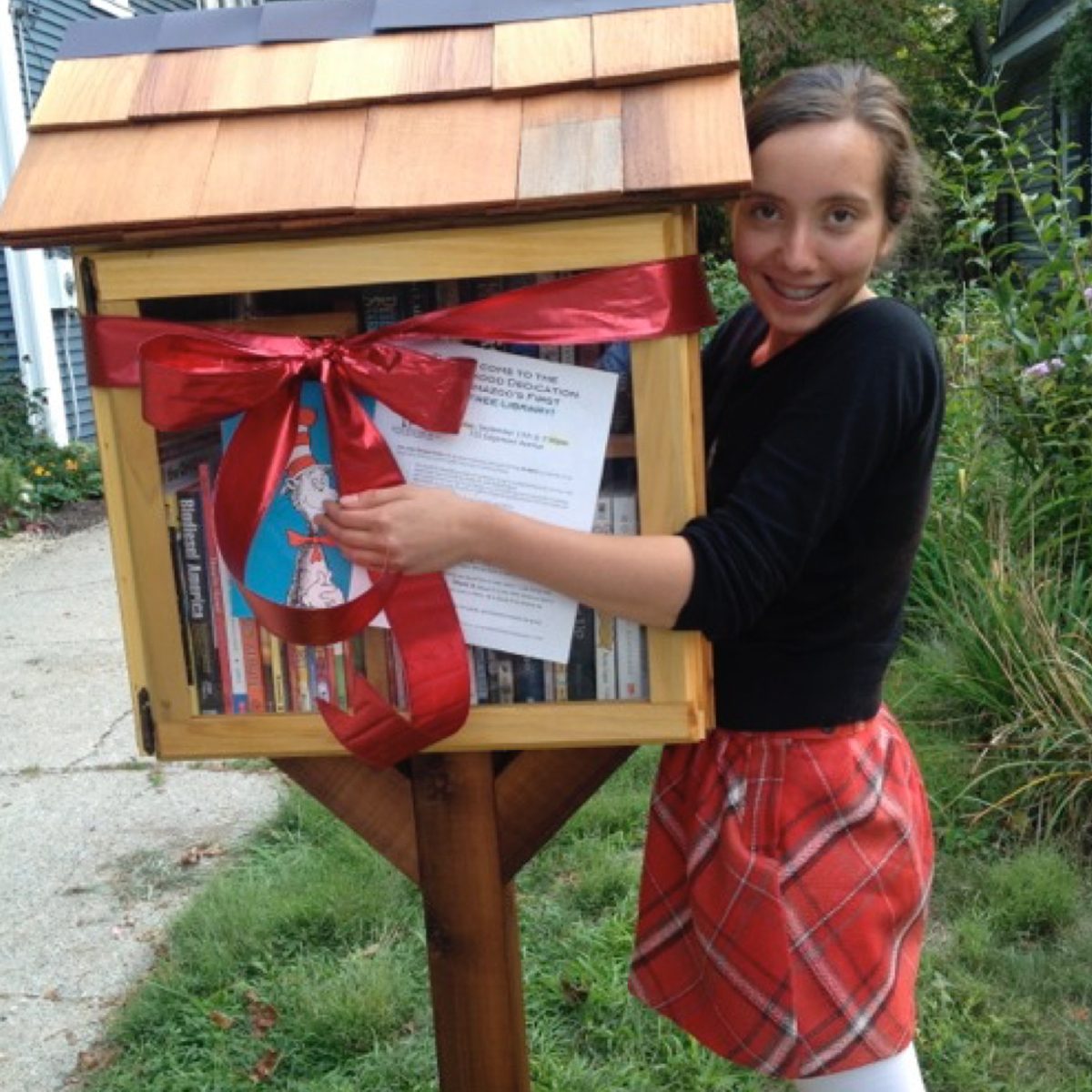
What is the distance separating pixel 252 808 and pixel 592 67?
2.65 meters

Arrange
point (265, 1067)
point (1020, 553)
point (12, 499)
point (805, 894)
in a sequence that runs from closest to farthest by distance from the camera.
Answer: point (805, 894)
point (265, 1067)
point (1020, 553)
point (12, 499)

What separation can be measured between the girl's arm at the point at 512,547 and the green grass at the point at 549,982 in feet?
4.49

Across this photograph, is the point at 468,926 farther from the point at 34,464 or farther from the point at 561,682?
the point at 34,464

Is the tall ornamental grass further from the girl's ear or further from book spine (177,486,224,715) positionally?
book spine (177,486,224,715)

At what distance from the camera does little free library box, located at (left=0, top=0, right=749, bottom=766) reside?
1329mm

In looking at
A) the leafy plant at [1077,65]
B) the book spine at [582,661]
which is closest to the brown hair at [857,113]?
the book spine at [582,661]

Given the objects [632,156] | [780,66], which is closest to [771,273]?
[632,156]

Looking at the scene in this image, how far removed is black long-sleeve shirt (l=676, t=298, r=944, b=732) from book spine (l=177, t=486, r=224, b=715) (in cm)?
54

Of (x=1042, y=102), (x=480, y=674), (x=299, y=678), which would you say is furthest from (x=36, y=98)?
(x=1042, y=102)

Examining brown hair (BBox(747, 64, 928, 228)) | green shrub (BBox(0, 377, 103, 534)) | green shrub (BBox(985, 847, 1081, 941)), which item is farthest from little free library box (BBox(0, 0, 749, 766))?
green shrub (BBox(0, 377, 103, 534))

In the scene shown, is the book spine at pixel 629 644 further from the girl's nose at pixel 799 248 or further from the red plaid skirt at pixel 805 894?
the girl's nose at pixel 799 248

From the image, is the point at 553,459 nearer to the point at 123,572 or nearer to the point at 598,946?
the point at 123,572

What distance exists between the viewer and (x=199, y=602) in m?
1.49

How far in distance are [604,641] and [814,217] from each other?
0.51 m
